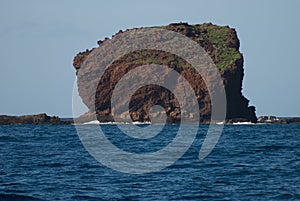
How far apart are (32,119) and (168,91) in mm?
32877

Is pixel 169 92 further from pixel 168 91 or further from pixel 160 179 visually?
pixel 160 179

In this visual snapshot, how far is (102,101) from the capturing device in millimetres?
145625

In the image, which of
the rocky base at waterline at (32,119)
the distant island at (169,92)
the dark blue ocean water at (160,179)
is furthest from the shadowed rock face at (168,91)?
the dark blue ocean water at (160,179)

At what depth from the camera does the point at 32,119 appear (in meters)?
147

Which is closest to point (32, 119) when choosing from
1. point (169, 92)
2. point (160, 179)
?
point (169, 92)

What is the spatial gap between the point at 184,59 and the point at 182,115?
54.5ft

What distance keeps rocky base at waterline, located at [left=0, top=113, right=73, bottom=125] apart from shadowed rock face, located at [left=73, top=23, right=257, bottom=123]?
350 inches

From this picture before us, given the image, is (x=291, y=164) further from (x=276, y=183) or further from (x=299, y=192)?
(x=299, y=192)

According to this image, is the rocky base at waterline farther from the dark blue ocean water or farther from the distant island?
the dark blue ocean water

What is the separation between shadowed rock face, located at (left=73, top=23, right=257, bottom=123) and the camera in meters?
139

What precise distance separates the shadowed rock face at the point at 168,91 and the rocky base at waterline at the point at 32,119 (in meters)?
8.89

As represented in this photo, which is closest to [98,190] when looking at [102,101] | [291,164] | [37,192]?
[37,192]

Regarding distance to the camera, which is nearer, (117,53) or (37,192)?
(37,192)

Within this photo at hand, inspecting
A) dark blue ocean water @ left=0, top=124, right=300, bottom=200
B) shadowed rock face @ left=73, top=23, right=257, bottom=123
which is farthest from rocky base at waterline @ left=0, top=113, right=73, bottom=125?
dark blue ocean water @ left=0, top=124, right=300, bottom=200
